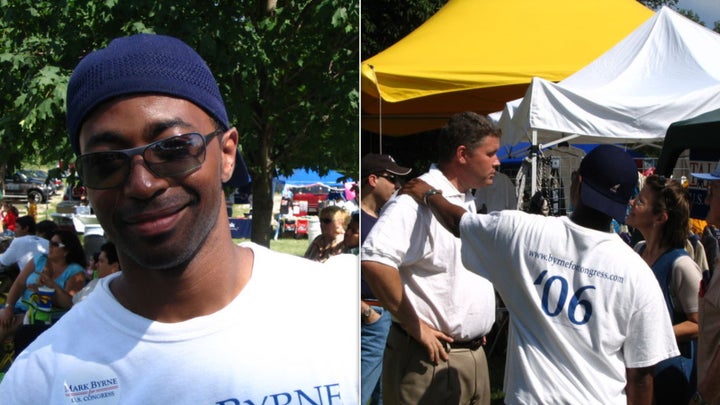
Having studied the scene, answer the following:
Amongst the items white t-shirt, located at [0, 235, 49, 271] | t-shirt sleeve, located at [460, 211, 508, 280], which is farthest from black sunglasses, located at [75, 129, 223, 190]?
white t-shirt, located at [0, 235, 49, 271]

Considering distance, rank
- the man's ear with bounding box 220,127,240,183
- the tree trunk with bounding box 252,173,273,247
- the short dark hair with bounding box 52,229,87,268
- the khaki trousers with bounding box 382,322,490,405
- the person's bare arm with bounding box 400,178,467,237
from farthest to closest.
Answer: the short dark hair with bounding box 52,229,87,268 → the khaki trousers with bounding box 382,322,490,405 → the person's bare arm with bounding box 400,178,467,237 → the tree trunk with bounding box 252,173,273,247 → the man's ear with bounding box 220,127,240,183

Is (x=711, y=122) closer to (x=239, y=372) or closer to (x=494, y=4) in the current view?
(x=239, y=372)

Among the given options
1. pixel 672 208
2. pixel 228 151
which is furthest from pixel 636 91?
pixel 228 151

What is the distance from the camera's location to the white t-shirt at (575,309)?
1965mm

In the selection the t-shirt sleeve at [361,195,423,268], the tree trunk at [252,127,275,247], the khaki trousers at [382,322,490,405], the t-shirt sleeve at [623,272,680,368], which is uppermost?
the tree trunk at [252,127,275,247]

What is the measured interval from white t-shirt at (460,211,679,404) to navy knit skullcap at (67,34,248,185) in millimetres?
1385

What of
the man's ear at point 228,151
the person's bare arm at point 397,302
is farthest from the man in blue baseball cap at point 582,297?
the man's ear at point 228,151

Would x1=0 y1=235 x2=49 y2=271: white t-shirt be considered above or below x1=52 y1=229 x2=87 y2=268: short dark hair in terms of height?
below

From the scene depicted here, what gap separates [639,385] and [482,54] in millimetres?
4322

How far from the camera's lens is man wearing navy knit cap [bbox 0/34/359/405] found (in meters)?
0.83

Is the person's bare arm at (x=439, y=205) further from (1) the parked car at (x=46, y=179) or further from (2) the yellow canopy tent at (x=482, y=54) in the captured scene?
(2) the yellow canopy tent at (x=482, y=54)

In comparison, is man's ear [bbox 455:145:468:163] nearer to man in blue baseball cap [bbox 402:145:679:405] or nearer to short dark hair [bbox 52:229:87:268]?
man in blue baseball cap [bbox 402:145:679:405]

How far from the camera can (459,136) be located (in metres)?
2.52

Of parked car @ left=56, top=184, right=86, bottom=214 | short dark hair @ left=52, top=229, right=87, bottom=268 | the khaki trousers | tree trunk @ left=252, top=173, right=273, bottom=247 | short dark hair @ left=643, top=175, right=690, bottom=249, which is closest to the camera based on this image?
tree trunk @ left=252, top=173, right=273, bottom=247
